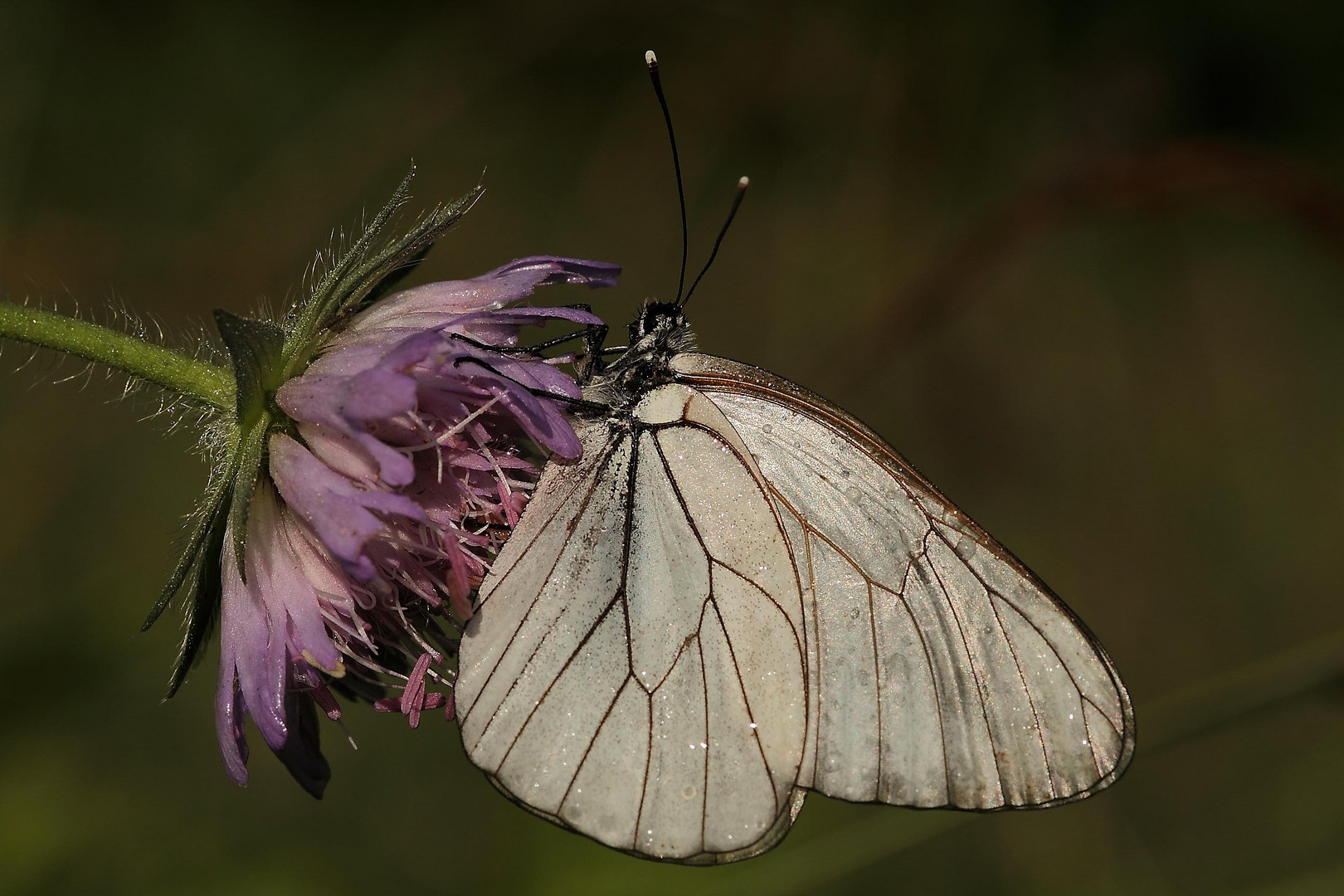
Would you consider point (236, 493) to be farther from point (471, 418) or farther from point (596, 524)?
point (596, 524)

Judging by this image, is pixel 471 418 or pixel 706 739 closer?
pixel 471 418

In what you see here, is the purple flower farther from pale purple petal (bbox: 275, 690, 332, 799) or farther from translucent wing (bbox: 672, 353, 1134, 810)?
translucent wing (bbox: 672, 353, 1134, 810)

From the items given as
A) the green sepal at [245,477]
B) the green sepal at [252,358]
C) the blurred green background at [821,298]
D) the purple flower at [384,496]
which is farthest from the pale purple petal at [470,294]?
the blurred green background at [821,298]

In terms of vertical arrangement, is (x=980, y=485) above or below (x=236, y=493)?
above

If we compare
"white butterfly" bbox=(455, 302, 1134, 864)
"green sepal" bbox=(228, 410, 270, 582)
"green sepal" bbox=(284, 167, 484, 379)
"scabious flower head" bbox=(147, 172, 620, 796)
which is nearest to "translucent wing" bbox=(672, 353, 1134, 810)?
"white butterfly" bbox=(455, 302, 1134, 864)

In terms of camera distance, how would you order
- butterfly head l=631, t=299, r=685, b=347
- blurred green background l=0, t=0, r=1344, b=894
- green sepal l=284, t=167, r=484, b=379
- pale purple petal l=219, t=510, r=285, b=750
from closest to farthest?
1. pale purple petal l=219, t=510, r=285, b=750
2. green sepal l=284, t=167, r=484, b=379
3. butterfly head l=631, t=299, r=685, b=347
4. blurred green background l=0, t=0, r=1344, b=894

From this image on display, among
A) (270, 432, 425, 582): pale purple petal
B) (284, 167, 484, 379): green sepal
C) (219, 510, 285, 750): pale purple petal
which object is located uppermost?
(284, 167, 484, 379): green sepal

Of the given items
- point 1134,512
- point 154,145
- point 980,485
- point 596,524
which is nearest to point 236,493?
point 596,524
